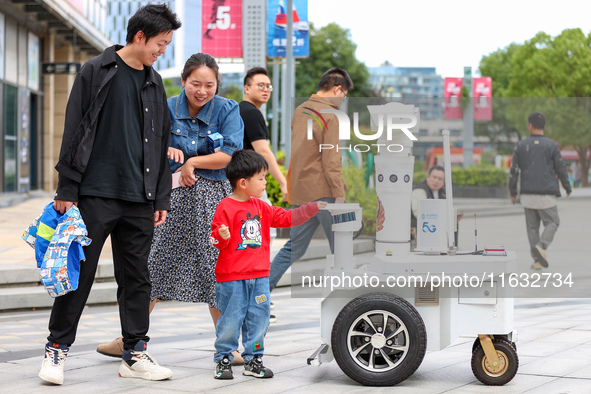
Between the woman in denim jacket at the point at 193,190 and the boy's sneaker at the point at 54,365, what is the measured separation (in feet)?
1.95

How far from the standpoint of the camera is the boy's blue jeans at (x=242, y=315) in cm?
418

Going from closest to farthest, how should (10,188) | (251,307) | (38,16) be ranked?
(251,307), (10,188), (38,16)

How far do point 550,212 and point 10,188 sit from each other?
18434 millimetres

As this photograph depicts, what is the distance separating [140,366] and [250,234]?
922 mm

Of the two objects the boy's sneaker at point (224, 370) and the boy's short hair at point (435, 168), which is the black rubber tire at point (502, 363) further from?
the boy's sneaker at point (224, 370)

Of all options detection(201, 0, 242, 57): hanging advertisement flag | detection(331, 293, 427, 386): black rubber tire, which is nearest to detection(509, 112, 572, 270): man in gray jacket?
detection(331, 293, 427, 386): black rubber tire

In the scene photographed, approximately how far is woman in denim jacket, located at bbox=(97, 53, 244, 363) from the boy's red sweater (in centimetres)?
38

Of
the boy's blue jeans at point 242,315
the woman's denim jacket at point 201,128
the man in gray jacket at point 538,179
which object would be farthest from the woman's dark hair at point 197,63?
the man in gray jacket at point 538,179

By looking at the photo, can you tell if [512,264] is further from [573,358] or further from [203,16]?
[203,16]

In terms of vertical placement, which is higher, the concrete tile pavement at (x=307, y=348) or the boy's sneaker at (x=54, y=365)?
the boy's sneaker at (x=54, y=365)

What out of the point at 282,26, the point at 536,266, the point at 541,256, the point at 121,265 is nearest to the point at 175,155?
the point at 121,265

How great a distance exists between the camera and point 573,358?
4695 millimetres

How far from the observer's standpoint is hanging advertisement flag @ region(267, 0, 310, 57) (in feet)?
70.7

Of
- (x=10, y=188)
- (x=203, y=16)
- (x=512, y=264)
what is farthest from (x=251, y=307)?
(x=10, y=188)
